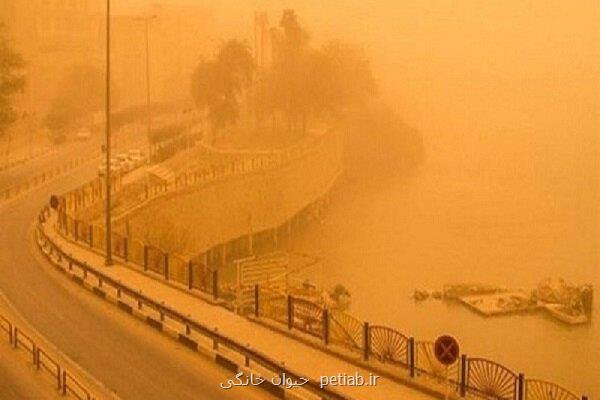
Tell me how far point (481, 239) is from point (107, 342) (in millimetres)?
30683

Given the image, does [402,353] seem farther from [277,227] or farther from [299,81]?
[299,81]

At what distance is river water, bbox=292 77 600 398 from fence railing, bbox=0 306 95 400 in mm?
14739

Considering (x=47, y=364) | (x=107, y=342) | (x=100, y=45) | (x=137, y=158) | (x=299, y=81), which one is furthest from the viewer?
(x=100, y=45)

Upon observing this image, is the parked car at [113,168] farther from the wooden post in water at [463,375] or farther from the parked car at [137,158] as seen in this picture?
the wooden post in water at [463,375]

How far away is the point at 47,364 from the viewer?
14383 millimetres

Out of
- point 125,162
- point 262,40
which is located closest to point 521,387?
point 125,162

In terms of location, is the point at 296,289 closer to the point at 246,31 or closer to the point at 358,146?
the point at 358,146

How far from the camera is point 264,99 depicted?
62.3 metres

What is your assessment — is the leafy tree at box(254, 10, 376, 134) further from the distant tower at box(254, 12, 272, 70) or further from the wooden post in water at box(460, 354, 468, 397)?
the wooden post in water at box(460, 354, 468, 397)

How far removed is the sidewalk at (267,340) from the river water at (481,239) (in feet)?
36.8

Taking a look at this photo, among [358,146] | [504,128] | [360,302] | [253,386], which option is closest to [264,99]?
[358,146]

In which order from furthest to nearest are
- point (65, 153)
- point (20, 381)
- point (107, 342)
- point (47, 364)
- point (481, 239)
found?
1. point (65, 153)
2. point (481, 239)
3. point (107, 342)
4. point (47, 364)
5. point (20, 381)

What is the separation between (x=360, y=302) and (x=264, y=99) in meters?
31.5

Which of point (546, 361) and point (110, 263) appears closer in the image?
point (110, 263)
